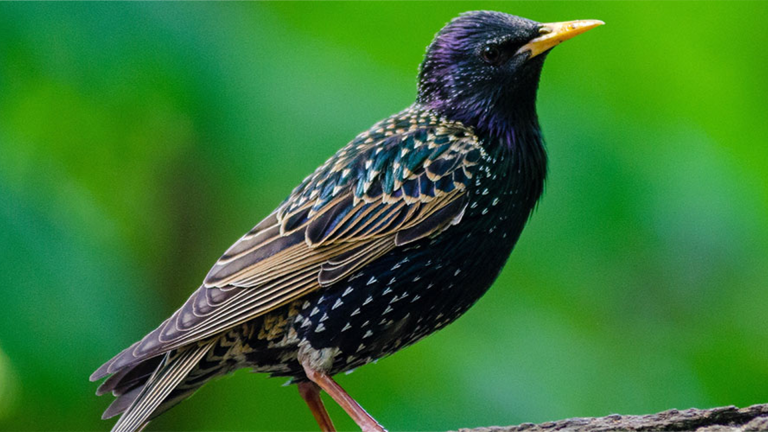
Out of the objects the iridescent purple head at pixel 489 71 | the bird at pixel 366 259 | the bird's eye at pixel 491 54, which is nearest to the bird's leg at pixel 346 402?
the bird at pixel 366 259

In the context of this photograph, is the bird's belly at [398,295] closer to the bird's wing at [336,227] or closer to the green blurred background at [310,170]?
the bird's wing at [336,227]

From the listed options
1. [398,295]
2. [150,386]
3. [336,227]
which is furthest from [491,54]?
[150,386]

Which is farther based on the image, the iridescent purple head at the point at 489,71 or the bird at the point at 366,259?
the iridescent purple head at the point at 489,71

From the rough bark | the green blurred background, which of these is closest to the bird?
the green blurred background

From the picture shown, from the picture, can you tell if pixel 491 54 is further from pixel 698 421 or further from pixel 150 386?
pixel 150 386

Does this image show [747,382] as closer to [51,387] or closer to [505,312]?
[505,312]

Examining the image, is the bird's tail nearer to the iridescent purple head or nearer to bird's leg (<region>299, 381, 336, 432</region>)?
bird's leg (<region>299, 381, 336, 432</region>)

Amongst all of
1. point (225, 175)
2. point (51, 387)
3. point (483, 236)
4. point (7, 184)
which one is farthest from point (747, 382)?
point (7, 184)
